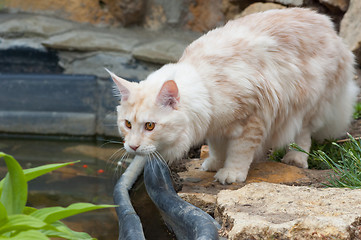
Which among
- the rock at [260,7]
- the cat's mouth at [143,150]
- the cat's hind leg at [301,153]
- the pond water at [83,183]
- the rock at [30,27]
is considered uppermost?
the rock at [260,7]

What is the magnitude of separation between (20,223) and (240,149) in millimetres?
1770

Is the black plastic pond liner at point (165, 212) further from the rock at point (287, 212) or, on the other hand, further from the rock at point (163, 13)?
the rock at point (163, 13)

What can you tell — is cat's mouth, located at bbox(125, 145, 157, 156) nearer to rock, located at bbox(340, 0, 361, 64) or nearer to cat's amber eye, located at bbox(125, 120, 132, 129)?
cat's amber eye, located at bbox(125, 120, 132, 129)

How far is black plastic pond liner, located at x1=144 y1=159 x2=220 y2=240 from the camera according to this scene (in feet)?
7.59

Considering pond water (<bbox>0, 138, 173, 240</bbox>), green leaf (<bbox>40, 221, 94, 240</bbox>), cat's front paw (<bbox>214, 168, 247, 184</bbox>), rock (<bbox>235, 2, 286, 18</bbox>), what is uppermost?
rock (<bbox>235, 2, 286, 18</bbox>)

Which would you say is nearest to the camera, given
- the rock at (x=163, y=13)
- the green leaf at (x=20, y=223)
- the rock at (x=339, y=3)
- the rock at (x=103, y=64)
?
the green leaf at (x=20, y=223)

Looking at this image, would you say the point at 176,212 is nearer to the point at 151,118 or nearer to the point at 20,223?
the point at 151,118

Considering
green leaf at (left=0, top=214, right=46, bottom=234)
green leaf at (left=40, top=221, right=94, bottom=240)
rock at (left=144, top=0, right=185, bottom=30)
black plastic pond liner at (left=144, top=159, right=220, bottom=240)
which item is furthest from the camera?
rock at (left=144, top=0, right=185, bottom=30)

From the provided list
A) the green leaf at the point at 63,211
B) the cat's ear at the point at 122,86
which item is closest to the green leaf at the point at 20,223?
the green leaf at the point at 63,211

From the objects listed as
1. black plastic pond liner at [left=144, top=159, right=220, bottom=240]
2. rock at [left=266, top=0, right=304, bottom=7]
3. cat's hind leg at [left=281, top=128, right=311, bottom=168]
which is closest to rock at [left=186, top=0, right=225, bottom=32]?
rock at [left=266, top=0, right=304, bottom=7]

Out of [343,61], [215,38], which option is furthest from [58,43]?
[343,61]

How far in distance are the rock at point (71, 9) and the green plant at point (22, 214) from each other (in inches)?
162

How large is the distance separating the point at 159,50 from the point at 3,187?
3.62m

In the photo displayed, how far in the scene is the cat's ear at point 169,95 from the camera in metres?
2.69
